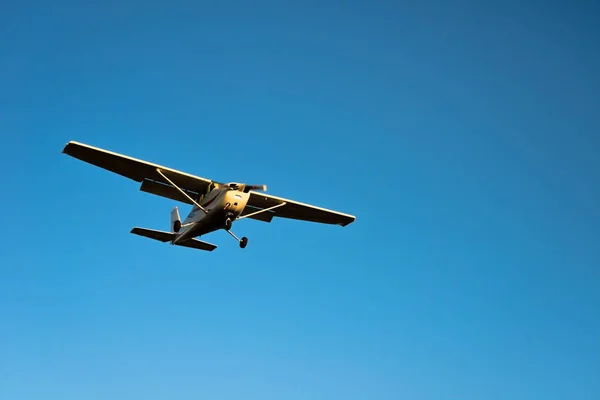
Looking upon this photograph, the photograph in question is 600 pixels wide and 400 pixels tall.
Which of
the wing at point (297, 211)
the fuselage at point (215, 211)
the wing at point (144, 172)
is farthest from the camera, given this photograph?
the wing at point (297, 211)

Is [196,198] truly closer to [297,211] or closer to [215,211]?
[215,211]

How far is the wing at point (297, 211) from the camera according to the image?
94.7 ft

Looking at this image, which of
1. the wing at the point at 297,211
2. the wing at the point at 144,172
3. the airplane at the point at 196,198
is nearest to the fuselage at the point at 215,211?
the airplane at the point at 196,198

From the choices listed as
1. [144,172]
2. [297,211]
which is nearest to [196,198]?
[144,172]

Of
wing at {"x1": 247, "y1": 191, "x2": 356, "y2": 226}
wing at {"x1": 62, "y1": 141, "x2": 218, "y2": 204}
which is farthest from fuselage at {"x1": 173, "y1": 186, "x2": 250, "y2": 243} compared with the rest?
wing at {"x1": 247, "y1": 191, "x2": 356, "y2": 226}

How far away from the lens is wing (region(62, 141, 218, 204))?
81.1ft

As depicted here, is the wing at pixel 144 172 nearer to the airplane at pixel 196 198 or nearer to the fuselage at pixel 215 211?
the airplane at pixel 196 198

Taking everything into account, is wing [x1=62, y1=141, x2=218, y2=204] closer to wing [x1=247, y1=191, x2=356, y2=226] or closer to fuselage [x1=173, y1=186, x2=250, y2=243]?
fuselage [x1=173, y1=186, x2=250, y2=243]

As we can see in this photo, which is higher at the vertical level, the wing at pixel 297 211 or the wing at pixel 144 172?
the wing at pixel 297 211

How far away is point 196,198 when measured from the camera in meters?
27.5

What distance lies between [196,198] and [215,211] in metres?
3.00

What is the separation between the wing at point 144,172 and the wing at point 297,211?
9.02 ft

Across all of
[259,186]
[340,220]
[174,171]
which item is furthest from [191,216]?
[340,220]

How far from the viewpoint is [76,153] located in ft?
81.0
